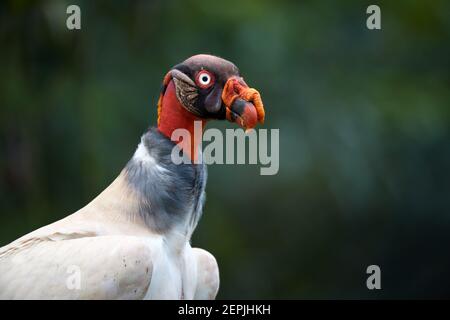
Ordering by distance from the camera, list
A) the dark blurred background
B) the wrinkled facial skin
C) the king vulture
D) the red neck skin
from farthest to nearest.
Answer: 1. the dark blurred background
2. the red neck skin
3. the wrinkled facial skin
4. the king vulture

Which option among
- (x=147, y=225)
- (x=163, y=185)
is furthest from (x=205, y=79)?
(x=147, y=225)

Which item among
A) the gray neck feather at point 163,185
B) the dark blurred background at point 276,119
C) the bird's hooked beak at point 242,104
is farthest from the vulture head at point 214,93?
the dark blurred background at point 276,119

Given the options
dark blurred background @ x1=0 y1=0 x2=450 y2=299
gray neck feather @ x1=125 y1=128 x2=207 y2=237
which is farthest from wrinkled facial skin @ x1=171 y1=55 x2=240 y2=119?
dark blurred background @ x1=0 y1=0 x2=450 y2=299

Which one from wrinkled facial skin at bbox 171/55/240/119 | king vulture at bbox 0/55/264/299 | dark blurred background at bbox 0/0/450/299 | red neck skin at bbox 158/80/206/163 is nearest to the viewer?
king vulture at bbox 0/55/264/299

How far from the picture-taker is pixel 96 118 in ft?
26.1

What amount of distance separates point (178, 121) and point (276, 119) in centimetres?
433

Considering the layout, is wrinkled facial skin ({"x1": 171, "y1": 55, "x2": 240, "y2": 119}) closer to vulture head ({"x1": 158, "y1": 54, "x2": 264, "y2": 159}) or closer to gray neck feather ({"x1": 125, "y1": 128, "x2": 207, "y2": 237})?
vulture head ({"x1": 158, "y1": 54, "x2": 264, "y2": 159})

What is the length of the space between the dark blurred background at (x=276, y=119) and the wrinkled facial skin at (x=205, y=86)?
12.9ft

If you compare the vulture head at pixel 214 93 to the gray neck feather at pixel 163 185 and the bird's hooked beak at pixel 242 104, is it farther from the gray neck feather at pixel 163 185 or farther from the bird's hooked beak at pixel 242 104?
the gray neck feather at pixel 163 185

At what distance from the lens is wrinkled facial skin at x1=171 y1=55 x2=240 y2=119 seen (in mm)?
3795

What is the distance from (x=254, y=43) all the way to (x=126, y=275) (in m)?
4.67

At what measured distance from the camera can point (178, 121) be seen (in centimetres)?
391

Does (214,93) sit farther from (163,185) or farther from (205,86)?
(163,185)

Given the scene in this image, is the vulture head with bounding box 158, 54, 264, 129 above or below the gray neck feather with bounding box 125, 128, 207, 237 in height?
above
